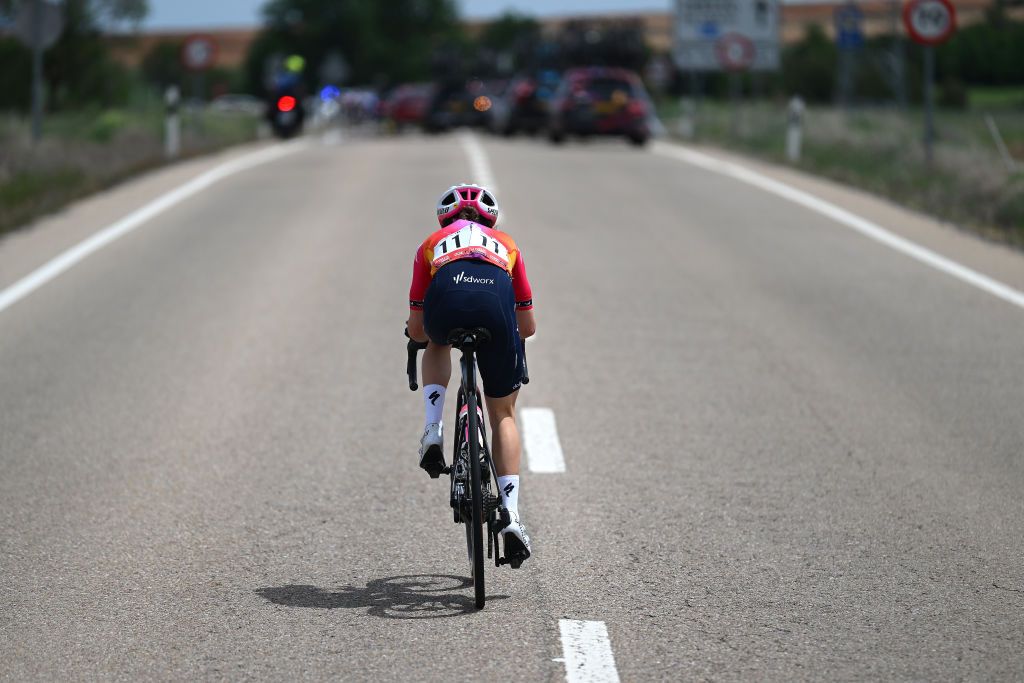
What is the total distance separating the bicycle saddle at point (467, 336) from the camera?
6.13m

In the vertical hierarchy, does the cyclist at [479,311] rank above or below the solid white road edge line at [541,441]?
above

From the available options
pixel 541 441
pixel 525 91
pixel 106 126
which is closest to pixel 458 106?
pixel 525 91

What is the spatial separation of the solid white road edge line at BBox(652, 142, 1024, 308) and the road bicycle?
7.90m

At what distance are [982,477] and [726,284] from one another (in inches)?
249

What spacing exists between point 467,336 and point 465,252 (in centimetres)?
30

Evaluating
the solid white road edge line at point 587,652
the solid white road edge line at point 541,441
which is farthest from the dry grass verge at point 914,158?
the solid white road edge line at point 587,652

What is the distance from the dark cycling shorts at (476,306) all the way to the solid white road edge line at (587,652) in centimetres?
101

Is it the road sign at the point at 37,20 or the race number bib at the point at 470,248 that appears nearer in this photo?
the race number bib at the point at 470,248

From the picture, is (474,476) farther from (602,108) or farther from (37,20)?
(602,108)

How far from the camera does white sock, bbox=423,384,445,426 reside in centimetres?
647

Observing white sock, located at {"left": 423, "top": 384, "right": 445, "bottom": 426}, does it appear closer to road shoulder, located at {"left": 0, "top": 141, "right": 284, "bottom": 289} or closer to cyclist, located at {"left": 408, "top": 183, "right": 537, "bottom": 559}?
cyclist, located at {"left": 408, "top": 183, "right": 537, "bottom": 559}

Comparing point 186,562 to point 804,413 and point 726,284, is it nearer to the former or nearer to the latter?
point 804,413

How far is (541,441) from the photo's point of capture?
8.79 m

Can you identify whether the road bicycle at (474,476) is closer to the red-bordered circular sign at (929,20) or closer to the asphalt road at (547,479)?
the asphalt road at (547,479)
